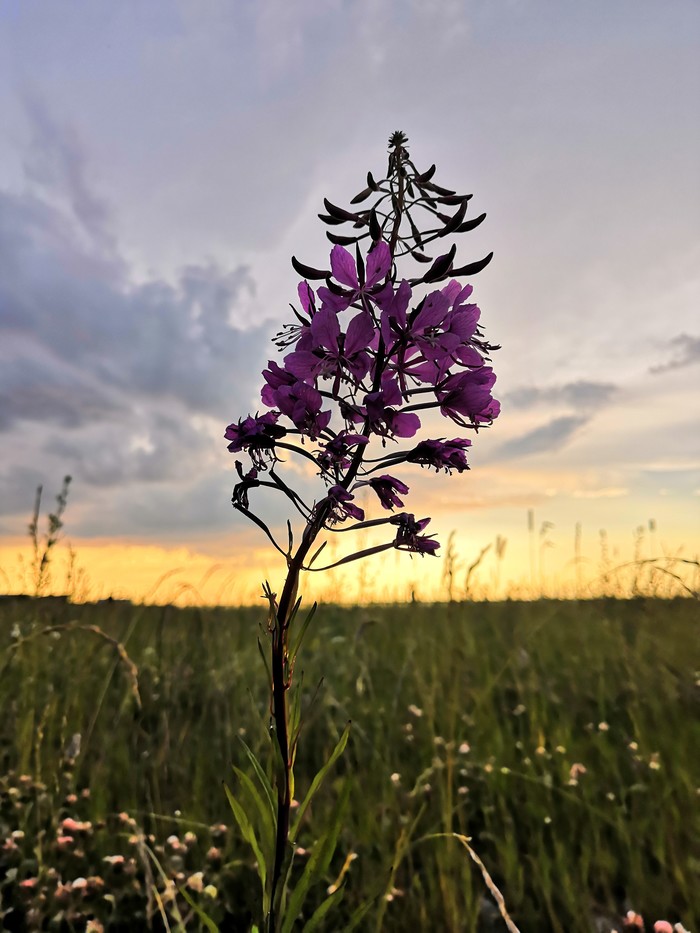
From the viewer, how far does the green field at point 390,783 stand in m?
2.71

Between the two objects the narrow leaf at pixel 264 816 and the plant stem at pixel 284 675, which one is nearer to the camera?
the plant stem at pixel 284 675

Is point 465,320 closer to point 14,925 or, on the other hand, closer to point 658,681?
point 14,925

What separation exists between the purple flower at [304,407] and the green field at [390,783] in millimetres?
576

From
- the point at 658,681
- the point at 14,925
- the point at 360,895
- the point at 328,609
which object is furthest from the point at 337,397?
the point at 328,609

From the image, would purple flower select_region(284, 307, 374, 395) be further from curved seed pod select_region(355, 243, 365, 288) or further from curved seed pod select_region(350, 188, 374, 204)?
curved seed pod select_region(350, 188, 374, 204)

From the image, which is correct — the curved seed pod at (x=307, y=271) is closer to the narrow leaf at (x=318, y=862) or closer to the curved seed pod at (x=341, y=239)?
the curved seed pod at (x=341, y=239)

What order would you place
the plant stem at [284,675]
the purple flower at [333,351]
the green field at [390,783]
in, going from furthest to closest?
the green field at [390,783] < the purple flower at [333,351] < the plant stem at [284,675]

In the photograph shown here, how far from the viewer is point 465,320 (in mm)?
1470

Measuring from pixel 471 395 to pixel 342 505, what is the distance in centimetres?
38

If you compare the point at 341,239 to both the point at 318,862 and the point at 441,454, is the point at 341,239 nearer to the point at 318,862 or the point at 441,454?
the point at 441,454

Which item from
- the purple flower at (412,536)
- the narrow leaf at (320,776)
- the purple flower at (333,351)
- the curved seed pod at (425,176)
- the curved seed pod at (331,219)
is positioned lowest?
the narrow leaf at (320,776)

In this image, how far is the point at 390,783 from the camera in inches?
134

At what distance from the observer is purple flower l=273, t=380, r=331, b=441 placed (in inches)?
55.1

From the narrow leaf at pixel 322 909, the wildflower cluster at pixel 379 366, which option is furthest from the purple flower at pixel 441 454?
the narrow leaf at pixel 322 909
